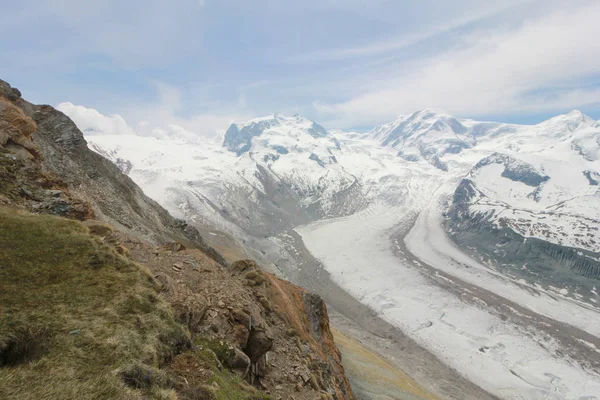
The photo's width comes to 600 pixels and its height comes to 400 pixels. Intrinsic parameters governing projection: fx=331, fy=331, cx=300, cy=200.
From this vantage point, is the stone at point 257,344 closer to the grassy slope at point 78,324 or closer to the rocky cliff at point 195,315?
the rocky cliff at point 195,315

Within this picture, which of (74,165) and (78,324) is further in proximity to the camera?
(74,165)

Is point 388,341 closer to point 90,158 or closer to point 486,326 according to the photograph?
point 486,326

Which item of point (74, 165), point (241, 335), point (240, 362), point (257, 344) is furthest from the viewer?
point (74, 165)

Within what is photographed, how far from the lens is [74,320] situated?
34.3 ft

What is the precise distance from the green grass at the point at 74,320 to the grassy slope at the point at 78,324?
0.08 ft

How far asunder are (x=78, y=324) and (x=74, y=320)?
0.65ft

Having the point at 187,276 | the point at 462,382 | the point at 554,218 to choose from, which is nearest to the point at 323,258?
the point at 462,382

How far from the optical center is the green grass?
8.36 meters

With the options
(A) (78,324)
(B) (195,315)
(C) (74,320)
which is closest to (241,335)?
(B) (195,315)

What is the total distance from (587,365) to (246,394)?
92644 mm

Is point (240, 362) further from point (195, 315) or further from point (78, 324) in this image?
point (78, 324)

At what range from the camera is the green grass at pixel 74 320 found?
8.36 metres

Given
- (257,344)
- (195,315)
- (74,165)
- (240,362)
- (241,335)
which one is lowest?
(240,362)

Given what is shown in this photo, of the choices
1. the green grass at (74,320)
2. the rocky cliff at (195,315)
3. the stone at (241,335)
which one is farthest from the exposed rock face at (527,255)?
the green grass at (74,320)
